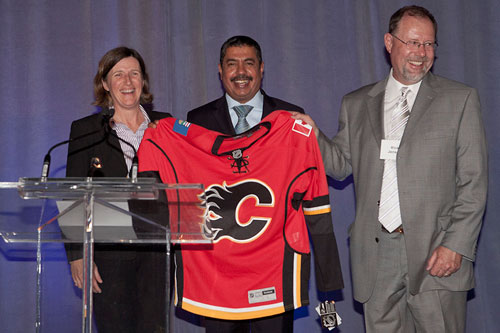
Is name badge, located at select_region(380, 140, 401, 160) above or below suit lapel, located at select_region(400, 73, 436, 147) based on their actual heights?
below

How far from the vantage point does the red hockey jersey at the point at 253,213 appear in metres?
3.34

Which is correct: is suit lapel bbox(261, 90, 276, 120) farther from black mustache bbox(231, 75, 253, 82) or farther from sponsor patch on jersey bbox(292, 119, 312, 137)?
sponsor patch on jersey bbox(292, 119, 312, 137)

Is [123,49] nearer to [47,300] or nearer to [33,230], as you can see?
[33,230]

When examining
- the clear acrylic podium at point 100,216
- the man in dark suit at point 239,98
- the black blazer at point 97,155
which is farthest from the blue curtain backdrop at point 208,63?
the clear acrylic podium at point 100,216

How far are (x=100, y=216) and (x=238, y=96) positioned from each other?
5.34ft

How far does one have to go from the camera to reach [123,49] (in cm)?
375

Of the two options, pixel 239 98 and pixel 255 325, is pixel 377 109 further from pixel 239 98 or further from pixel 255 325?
pixel 255 325

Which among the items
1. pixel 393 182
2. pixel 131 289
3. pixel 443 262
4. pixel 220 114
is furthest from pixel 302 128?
pixel 131 289

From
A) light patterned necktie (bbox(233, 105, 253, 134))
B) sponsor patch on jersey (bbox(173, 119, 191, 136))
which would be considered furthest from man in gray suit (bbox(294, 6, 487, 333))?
sponsor patch on jersey (bbox(173, 119, 191, 136))

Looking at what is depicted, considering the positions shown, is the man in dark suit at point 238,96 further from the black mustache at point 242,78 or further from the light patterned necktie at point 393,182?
the light patterned necktie at point 393,182

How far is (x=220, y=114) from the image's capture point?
3.88 meters

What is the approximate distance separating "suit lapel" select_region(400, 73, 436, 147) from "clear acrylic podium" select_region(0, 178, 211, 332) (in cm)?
135

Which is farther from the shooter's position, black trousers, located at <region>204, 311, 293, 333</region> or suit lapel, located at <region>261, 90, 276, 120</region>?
suit lapel, located at <region>261, 90, 276, 120</region>

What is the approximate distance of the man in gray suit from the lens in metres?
3.24
